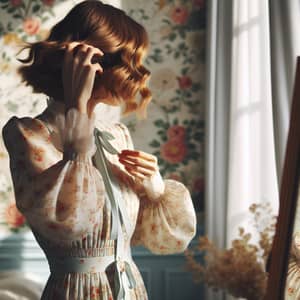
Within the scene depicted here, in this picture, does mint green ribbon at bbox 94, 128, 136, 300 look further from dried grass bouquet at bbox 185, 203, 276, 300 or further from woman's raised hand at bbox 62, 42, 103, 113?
dried grass bouquet at bbox 185, 203, 276, 300

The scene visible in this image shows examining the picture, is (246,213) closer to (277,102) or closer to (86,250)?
(277,102)

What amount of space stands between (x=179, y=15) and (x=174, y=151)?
53 centimetres

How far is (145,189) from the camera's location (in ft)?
4.58

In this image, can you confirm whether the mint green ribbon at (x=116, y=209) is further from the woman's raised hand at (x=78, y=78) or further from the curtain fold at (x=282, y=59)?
the curtain fold at (x=282, y=59)

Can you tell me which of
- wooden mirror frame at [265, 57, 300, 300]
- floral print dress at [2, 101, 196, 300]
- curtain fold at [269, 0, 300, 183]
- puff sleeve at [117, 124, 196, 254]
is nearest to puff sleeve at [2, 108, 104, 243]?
floral print dress at [2, 101, 196, 300]

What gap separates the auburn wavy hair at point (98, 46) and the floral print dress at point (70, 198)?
8 centimetres

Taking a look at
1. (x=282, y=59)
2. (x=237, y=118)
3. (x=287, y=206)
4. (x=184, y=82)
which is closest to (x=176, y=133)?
(x=184, y=82)

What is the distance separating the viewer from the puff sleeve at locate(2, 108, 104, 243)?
3.92ft

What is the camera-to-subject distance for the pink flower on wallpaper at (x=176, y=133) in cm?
212

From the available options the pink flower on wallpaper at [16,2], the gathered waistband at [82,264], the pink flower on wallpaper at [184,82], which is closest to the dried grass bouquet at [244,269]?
the gathered waistband at [82,264]

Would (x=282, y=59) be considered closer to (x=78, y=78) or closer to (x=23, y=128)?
(x=78, y=78)

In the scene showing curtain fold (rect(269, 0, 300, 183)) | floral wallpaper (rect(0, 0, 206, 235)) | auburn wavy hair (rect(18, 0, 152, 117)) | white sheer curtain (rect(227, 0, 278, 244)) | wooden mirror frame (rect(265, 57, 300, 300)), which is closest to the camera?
wooden mirror frame (rect(265, 57, 300, 300))

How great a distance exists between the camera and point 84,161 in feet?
4.01

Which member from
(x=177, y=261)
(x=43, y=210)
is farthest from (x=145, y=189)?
(x=177, y=261)
